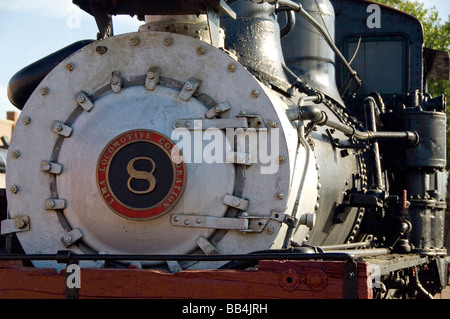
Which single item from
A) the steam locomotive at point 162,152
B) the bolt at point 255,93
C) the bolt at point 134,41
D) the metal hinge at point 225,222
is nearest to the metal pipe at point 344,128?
the steam locomotive at point 162,152

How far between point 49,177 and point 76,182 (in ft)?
0.56

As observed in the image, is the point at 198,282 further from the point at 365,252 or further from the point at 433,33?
the point at 433,33

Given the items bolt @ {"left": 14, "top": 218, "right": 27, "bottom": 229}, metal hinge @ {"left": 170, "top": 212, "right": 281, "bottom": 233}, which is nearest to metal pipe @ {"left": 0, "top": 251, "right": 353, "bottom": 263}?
metal hinge @ {"left": 170, "top": 212, "right": 281, "bottom": 233}

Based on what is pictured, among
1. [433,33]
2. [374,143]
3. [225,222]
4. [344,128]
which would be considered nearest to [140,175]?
[225,222]

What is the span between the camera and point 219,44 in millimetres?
3924

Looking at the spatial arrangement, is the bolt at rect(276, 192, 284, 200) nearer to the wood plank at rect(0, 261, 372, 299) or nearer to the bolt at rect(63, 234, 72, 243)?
the wood plank at rect(0, 261, 372, 299)

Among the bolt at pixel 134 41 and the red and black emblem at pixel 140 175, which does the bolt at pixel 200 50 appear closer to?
the bolt at pixel 134 41

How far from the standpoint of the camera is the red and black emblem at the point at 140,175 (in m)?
3.49

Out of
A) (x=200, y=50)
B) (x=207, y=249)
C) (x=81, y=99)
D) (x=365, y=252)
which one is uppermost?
(x=200, y=50)

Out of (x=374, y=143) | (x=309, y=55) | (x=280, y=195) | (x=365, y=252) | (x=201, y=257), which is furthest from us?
(x=309, y=55)

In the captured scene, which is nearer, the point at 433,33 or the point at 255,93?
the point at 255,93

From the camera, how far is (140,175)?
11.4 feet
